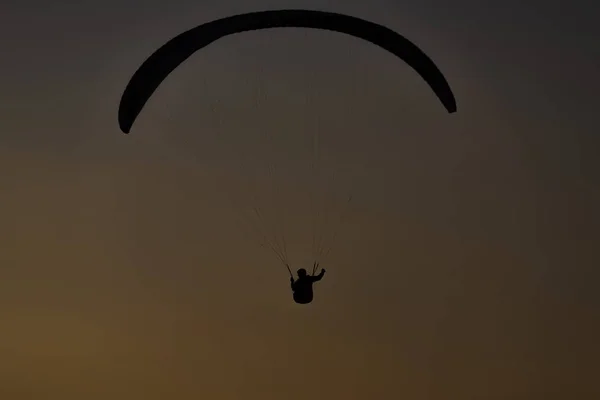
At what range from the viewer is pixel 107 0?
267cm

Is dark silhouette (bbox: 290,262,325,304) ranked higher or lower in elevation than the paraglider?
lower

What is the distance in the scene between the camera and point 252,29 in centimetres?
207

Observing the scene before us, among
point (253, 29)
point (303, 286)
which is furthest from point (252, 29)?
point (303, 286)

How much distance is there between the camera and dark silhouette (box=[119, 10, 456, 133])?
2.04 m

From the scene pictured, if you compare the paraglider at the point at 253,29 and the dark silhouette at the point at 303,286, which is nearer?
the paraglider at the point at 253,29

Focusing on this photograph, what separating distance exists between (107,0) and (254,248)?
4.02 feet

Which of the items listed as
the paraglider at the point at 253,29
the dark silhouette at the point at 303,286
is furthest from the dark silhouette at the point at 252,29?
the dark silhouette at the point at 303,286

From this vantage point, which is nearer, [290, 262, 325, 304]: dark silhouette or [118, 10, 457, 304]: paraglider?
[118, 10, 457, 304]: paraglider

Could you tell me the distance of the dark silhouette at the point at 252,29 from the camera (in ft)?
6.68

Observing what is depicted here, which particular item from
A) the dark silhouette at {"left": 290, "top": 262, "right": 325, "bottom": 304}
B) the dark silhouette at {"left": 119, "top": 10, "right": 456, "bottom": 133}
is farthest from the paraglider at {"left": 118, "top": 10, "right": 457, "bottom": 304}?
the dark silhouette at {"left": 290, "top": 262, "right": 325, "bottom": 304}

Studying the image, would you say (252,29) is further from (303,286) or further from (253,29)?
(303,286)

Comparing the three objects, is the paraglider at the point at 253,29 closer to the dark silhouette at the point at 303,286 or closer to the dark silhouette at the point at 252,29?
the dark silhouette at the point at 252,29

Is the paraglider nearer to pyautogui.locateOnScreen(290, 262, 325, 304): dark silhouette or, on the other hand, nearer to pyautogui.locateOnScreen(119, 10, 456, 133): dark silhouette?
pyautogui.locateOnScreen(119, 10, 456, 133): dark silhouette

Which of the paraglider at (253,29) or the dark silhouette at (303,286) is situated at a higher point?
the paraglider at (253,29)
